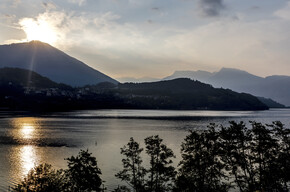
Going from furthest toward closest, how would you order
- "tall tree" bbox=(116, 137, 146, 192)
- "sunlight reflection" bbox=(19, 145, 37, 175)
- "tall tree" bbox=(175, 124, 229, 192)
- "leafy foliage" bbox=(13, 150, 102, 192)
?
"sunlight reflection" bbox=(19, 145, 37, 175), "tall tree" bbox=(116, 137, 146, 192), "tall tree" bbox=(175, 124, 229, 192), "leafy foliage" bbox=(13, 150, 102, 192)

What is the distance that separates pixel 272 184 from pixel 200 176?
12357 millimetres

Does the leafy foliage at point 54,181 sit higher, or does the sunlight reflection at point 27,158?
the leafy foliage at point 54,181

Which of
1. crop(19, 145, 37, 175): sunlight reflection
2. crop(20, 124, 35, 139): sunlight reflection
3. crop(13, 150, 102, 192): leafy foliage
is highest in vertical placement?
crop(13, 150, 102, 192): leafy foliage

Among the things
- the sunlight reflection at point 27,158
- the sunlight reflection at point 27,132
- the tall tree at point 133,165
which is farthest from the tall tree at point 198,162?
the sunlight reflection at point 27,132

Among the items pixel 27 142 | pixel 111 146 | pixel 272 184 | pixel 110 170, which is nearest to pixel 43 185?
pixel 272 184

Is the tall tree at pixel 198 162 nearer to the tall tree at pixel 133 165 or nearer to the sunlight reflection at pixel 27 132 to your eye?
the tall tree at pixel 133 165

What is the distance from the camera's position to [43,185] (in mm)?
30422

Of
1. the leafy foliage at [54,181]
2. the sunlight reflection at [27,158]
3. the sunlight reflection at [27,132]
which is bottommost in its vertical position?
the sunlight reflection at [27,158]

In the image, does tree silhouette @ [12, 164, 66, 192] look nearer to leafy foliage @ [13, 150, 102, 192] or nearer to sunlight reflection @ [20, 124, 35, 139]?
leafy foliage @ [13, 150, 102, 192]

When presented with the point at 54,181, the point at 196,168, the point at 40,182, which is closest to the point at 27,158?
the point at 54,181

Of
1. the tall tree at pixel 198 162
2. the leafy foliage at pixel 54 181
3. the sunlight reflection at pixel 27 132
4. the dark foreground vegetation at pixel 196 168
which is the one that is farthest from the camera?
the sunlight reflection at pixel 27 132

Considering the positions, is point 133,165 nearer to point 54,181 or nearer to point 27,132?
point 54,181

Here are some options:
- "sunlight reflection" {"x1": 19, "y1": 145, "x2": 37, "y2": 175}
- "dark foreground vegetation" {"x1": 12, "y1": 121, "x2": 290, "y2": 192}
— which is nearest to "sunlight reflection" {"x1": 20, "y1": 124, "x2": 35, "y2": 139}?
"sunlight reflection" {"x1": 19, "y1": 145, "x2": 37, "y2": 175}

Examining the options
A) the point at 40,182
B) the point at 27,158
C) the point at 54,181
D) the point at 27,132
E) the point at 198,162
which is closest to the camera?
the point at 40,182
